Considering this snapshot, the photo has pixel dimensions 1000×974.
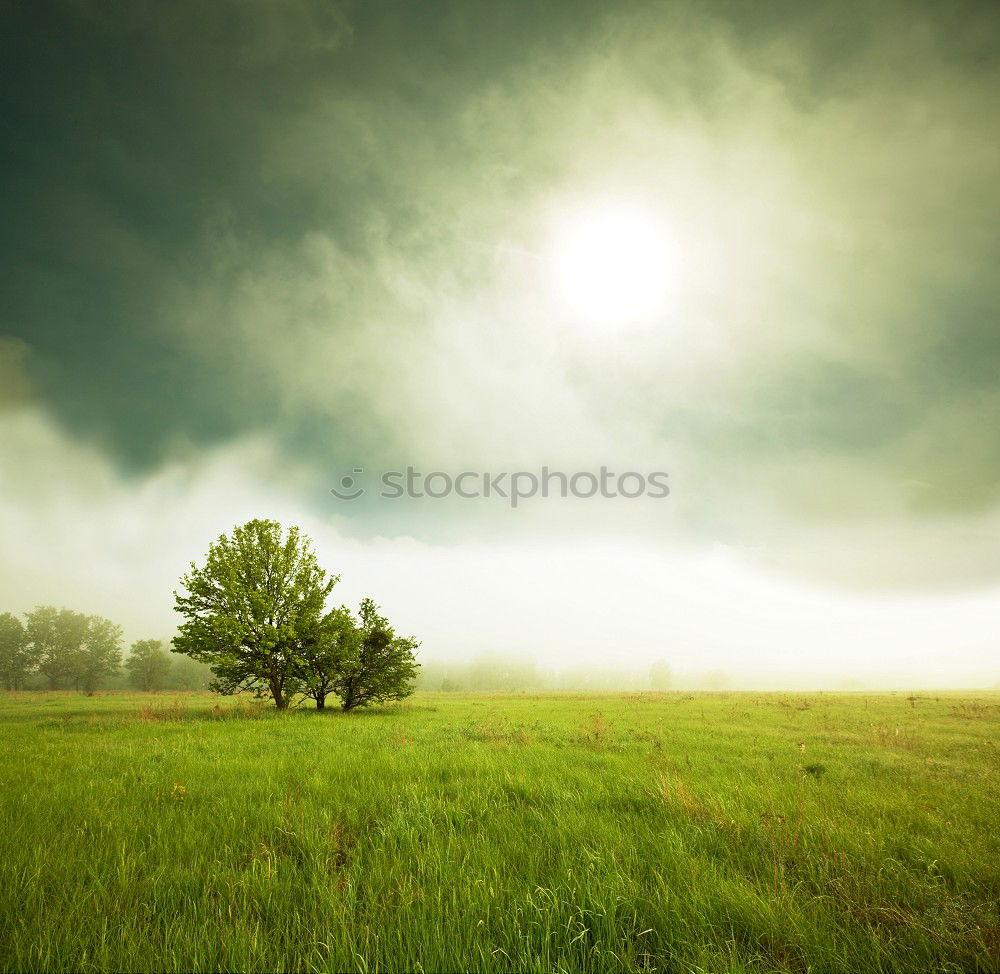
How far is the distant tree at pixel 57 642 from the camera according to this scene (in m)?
82.9

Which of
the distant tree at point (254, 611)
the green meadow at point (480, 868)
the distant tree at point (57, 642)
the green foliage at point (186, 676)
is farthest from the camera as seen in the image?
the green foliage at point (186, 676)

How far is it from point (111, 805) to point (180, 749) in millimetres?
4669

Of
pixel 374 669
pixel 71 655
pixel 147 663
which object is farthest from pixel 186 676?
pixel 374 669

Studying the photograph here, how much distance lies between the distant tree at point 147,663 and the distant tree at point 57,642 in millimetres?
8320

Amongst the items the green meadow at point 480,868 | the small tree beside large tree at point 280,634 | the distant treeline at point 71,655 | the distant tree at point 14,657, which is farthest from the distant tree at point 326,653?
the distant tree at point 14,657

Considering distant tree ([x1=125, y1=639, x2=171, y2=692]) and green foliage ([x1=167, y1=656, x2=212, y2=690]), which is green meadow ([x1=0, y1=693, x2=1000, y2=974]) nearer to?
distant tree ([x1=125, y1=639, x2=171, y2=692])

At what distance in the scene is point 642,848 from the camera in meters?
4.46

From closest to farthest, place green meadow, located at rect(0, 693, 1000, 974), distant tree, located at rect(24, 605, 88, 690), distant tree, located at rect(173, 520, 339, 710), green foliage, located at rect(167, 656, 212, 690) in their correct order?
1. green meadow, located at rect(0, 693, 1000, 974)
2. distant tree, located at rect(173, 520, 339, 710)
3. distant tree, located at rect(24, 605, 88, 690)
4. green foliage, located at rect(167, 656, 212, 690)

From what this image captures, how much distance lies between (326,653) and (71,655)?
10001 cm

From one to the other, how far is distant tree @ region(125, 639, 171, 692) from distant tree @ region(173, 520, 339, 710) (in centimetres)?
9336

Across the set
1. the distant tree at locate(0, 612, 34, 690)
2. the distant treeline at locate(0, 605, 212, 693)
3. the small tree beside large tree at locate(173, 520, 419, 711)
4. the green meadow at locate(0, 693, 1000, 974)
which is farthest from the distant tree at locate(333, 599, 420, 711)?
the distant tree at locate(0, 612, 34, 690)

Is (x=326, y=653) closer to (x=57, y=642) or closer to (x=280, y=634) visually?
(x=280, y=634)

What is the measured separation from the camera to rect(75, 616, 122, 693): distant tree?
8444 centimetres

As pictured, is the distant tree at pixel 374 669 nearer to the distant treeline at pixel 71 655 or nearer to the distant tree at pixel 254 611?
the distant tree at pixel 254 611
